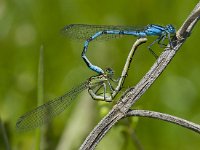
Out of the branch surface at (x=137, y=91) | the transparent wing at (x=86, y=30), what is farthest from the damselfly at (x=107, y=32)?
the branch surface at (x=137, y=91)

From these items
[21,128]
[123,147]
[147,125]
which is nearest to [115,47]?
[147,125]

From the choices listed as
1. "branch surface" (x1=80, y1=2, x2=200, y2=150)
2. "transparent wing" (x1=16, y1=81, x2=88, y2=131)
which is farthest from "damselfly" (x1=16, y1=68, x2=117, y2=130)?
"branch surface" (x1=80, y1=2, x2=200, y2=150)

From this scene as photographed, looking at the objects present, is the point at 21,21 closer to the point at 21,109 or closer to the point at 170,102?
the point at 21,109

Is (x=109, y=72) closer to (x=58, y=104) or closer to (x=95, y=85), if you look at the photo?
(x=95, y=85)

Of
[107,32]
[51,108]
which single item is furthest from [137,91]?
[107,32]

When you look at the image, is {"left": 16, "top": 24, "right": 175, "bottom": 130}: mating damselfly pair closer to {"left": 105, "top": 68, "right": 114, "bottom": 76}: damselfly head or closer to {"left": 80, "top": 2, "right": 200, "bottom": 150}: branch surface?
{"left": 105, "top": 68, "right": 114, "bottom": 76}: damselfly head

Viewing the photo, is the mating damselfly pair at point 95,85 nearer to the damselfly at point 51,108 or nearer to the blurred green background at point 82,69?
the damselfly at point 51,108

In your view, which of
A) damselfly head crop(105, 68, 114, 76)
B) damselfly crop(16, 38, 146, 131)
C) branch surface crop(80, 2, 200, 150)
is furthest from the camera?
damselfly head crop(105, 68, 114, 76)
